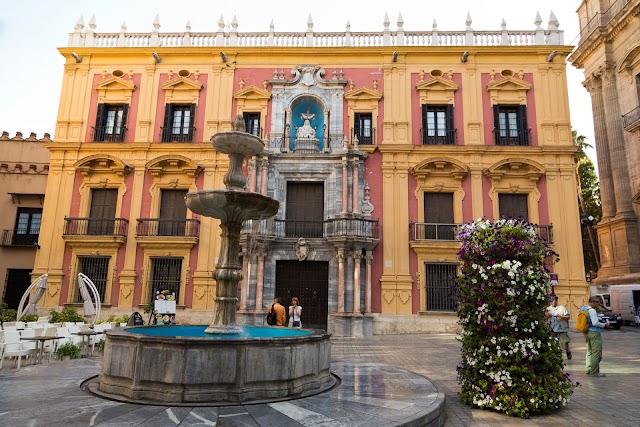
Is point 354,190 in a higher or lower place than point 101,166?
lower

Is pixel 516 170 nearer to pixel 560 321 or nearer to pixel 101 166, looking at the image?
pixel 560 321

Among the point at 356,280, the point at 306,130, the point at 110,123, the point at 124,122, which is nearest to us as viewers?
the point at 356,280

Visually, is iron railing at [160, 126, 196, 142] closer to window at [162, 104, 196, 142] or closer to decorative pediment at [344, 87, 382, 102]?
window at [162, 104, 196, 142]

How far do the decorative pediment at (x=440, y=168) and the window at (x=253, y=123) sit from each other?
6.92 m

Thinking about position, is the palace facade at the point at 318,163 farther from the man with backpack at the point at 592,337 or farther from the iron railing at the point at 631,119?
the man with backpack at the point at 592,337

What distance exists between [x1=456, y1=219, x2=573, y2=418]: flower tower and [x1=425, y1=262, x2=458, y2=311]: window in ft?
39.6

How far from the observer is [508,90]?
1955cm

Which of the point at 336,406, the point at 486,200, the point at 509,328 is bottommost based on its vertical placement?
the point at 336,406

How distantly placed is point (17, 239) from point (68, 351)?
46.0 ft

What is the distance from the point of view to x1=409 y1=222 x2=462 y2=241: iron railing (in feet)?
59.8

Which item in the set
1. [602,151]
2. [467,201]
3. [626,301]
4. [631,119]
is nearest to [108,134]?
[467,201]

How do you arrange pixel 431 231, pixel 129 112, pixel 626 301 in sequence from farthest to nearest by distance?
pixel 626 301 → pixel 129 112 → pixel 431 231

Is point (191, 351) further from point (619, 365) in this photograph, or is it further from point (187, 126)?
point (187, 126)

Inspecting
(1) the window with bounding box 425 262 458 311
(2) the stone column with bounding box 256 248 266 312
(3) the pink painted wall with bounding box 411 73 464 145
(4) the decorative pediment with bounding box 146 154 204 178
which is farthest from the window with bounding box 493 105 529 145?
(4) the decorative pediment with bounding box 146 154 204 178
